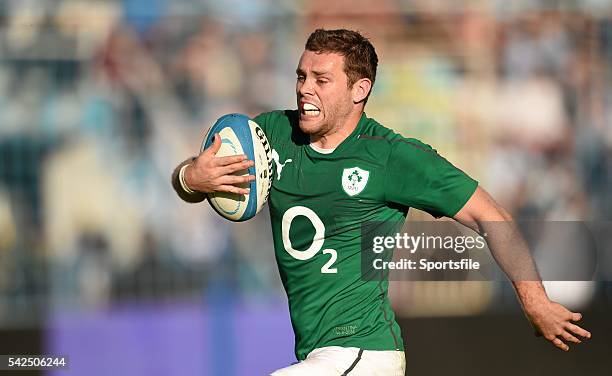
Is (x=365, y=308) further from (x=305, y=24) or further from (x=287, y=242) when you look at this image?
(x=305, y=24)

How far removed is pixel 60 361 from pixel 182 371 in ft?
3.05

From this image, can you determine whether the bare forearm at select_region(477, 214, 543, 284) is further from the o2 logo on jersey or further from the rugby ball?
the rugby ball

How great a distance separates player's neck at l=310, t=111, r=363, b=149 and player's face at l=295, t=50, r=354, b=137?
74 millimetres

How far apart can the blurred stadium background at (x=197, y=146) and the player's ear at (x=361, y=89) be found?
126 inches

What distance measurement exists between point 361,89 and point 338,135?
237 millimetres

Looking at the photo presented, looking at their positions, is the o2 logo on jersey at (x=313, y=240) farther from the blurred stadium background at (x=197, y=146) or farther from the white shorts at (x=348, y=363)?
the blurred stadium background at (x=197, y=146)

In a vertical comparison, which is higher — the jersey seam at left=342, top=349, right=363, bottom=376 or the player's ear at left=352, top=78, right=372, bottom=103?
the player's ear at left=352, top=78, right=372, bottom=103

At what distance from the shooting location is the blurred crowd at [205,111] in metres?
7.64

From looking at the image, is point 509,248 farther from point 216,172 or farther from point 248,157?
point 216,172

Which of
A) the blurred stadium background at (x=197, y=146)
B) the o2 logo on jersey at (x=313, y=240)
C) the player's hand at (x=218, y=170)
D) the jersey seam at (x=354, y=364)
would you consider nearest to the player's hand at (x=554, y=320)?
the jersey seam at (x=354, y=364)

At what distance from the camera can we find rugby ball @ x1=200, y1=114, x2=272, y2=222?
4.41 metres

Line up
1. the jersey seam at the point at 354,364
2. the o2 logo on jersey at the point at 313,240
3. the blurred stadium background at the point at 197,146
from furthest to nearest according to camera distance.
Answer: the blurred stadium background at the point at 197,146 → the o2 logo on jersey at the point at 313,240 → the jersey seam at the point at 354,364

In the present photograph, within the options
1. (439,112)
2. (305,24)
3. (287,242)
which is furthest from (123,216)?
(287,242)

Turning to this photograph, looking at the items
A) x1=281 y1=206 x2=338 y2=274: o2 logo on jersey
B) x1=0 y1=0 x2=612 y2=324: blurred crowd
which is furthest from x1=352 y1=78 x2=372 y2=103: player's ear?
x1=0 y1=0 x2=612 y2=324: blurred crowd
